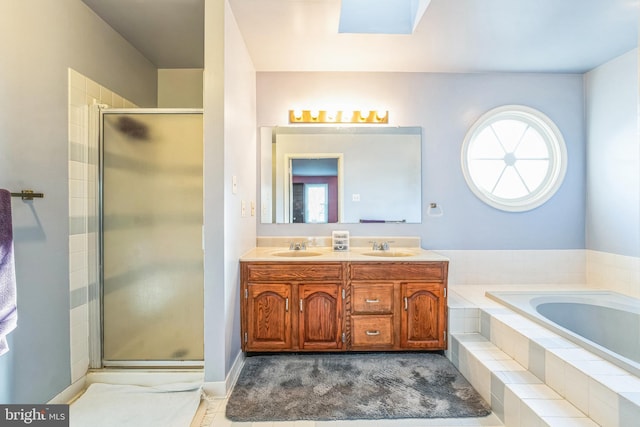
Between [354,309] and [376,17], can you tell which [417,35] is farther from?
[354,309]

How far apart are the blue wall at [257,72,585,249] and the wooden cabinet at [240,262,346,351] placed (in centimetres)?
65

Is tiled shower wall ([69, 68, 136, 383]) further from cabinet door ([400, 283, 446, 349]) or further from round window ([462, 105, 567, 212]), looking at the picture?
round window ([462, 105, 567, 212])

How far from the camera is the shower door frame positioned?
6.61ft

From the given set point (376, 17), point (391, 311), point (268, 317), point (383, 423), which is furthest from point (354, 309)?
point (376, 17)

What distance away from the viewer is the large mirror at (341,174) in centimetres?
278

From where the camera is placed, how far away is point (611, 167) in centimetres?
259

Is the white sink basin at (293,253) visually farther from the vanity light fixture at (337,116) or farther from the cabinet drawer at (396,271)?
the vanity light fixture at (337,116)

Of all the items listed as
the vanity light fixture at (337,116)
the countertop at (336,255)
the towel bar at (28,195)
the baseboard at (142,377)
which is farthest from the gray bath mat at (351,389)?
the vanity light fixture at (337,116)

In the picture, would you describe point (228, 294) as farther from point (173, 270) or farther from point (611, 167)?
point (611, 167)

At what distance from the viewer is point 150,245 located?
2053mm

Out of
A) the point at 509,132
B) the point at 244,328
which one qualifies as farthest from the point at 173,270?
the point at 509,132
